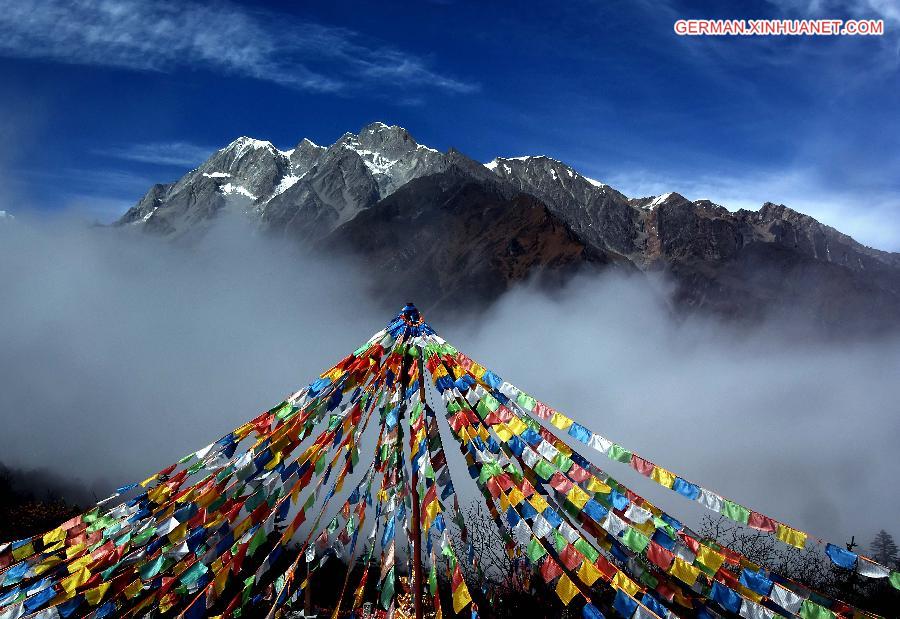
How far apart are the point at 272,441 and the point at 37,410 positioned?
665 ft

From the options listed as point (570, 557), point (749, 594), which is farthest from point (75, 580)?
point (749, 594)

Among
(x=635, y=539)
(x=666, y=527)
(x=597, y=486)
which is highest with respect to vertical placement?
(x=597, y=486)

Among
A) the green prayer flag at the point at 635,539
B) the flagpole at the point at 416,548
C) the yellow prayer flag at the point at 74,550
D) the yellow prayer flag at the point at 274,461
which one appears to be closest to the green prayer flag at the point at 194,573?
the yellow prayer flag at the point at 74,550

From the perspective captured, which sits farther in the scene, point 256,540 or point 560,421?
point 256,540

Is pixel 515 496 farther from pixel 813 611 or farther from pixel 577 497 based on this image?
pixel 813 611

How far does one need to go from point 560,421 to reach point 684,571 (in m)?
2.30

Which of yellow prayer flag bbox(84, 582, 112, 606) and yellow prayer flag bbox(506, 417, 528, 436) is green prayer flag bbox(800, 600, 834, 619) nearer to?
yellow prayer flag bbox(506, 417, 528, 436)

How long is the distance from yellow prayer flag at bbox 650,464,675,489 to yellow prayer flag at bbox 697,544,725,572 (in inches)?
31.5

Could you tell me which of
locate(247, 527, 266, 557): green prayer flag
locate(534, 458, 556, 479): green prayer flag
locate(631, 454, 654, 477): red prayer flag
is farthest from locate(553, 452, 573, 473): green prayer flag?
locate(247, 527, 266, 557): green prayer flag

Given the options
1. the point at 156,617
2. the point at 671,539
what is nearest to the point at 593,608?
the point at 671,539

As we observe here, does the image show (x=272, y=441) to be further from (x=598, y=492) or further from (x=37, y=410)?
(x=37, y=410)

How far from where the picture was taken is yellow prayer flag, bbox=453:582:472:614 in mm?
8633

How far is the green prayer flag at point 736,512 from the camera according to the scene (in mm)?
7242

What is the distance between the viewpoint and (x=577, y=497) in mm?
7840
